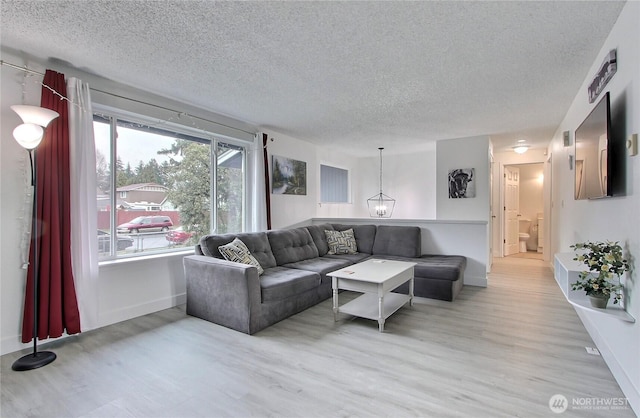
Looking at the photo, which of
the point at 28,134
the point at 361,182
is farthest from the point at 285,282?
the point at 361,182

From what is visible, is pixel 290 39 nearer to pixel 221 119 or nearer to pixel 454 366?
pixel 221 119

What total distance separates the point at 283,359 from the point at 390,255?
2860 mm

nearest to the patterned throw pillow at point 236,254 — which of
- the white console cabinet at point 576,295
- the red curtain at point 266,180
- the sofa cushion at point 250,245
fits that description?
the sofa cushion at point 250,245

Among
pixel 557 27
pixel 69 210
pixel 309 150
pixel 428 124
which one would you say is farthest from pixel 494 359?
pixel 309 150

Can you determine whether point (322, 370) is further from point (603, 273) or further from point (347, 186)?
point (347, 186)

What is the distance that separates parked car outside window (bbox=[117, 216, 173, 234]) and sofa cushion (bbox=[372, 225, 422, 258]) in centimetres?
309

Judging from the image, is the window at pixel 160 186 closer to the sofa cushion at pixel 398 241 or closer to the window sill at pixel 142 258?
the window sill at pixel 142 258

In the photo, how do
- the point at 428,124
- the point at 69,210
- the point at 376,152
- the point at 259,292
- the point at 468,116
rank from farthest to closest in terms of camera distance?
the point at 376,152 < the point at 428,124 < the point at 468,116 < the point at 259,292 < the point at 69,210

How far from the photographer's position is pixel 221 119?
14.2ft

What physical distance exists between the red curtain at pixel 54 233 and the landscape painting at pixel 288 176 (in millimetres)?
2827

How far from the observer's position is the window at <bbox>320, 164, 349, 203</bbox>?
6.96 metres

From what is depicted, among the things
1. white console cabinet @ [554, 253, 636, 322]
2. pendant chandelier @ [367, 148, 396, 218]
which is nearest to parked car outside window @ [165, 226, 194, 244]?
white console cabinet @ [554, 253, 636, 322]

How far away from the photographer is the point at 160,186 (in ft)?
12.3

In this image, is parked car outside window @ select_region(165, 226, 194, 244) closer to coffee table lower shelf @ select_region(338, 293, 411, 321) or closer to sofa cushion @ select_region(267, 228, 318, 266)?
sofa cushion @ select_region(267, 228, 318, 266)
